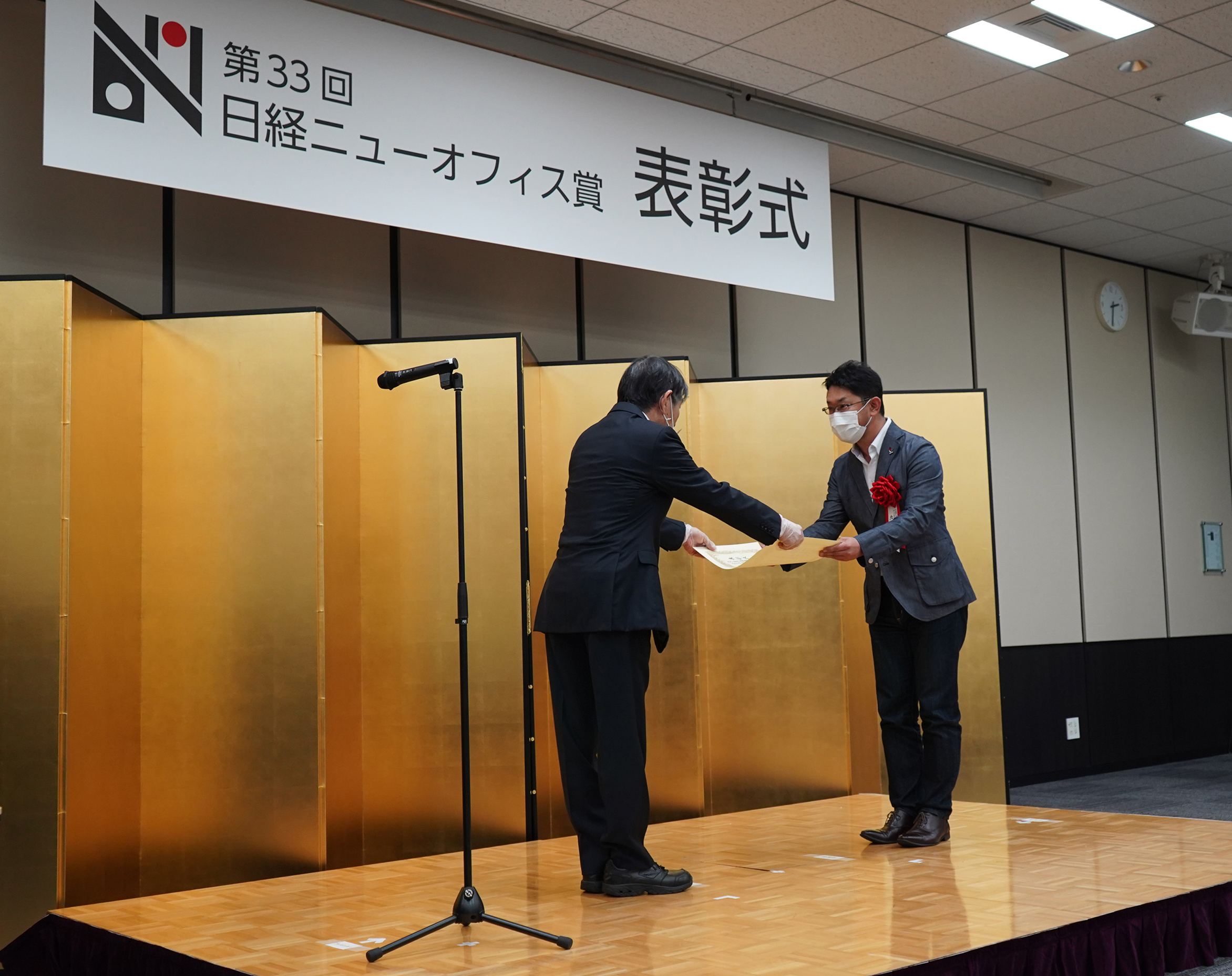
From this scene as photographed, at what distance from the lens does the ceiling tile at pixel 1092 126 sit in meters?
5.88

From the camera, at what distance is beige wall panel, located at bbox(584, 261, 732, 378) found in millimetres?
5664

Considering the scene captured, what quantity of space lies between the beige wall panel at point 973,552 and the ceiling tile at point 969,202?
164 cm

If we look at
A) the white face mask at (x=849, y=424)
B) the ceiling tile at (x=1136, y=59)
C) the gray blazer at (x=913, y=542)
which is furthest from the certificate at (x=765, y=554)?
the ceiling tile at (x=1136, y=59)

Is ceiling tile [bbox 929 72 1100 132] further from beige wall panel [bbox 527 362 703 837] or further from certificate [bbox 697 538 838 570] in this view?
certificate [bbox 697 538 838 570]

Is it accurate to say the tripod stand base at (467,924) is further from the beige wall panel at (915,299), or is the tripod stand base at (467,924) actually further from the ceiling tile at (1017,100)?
the beige wall panel at (915,299)

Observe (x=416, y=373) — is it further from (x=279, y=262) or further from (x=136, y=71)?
(x=279, y=262)

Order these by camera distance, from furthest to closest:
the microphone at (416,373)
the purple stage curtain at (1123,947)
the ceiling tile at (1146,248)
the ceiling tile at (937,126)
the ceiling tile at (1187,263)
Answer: the ceiling tile at (1187,263) → the ceiling tile at (1146,248) → the ceiling tile at (937,126) → the microphone at (416,373) → the purple stage curtain at (1123,947)

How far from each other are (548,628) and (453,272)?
2426mm

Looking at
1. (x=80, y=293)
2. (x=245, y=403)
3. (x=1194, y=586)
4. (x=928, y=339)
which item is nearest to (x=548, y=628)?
(x=245, y=403)

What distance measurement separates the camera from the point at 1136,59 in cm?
531

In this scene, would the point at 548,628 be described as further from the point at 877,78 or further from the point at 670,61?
the point at 877,78

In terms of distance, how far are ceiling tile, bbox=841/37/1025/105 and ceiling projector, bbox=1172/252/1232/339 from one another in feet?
12.7

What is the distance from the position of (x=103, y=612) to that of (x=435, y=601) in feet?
3.77

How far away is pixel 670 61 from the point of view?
5172mm
